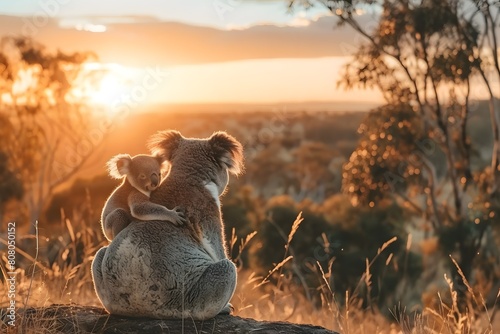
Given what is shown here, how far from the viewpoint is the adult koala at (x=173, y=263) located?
5895mm

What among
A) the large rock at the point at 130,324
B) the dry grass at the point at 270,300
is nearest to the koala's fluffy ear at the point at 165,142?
the dry grass at the point at 270,300

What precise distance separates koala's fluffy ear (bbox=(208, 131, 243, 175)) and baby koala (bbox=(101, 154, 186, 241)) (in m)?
0.55

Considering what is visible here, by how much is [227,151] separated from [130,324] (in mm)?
1665

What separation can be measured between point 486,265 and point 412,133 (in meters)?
5.08

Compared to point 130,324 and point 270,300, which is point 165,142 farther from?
point 270,300

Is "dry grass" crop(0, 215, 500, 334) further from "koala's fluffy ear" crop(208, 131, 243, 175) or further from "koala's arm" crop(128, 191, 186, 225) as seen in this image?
"koala's arm" crop(128, 191, 186, 225)

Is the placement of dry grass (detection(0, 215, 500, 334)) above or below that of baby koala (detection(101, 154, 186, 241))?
below

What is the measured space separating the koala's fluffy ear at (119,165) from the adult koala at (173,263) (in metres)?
0.32

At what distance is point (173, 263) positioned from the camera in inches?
234

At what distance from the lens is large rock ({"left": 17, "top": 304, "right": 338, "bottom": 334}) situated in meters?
5.93

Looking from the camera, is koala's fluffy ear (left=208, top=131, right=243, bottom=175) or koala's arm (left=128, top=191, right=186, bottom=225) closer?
koala's arm (left=128, top=191, right=186, bottom=225)

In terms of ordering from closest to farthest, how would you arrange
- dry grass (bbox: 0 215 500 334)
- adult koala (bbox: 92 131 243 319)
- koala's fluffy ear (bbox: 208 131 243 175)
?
adult koala (bbox: 92 131 243 319) < koala's fluffy ear (bbox: 208 131 243 175) < dry grass (bbox: 0 215 500 334)

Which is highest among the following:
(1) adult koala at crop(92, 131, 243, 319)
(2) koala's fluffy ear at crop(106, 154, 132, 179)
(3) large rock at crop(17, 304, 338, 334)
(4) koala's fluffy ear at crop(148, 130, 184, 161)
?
(4) koala's fluffy ear at crop(148, 130, 184, 161)

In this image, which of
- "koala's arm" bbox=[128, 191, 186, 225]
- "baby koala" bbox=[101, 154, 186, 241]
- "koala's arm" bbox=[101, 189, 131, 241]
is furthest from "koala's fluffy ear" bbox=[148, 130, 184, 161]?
"koala's arm" bbox=[128, 191, 186, 225]
